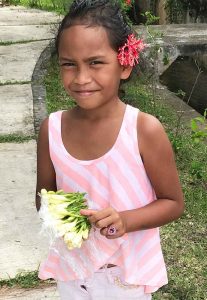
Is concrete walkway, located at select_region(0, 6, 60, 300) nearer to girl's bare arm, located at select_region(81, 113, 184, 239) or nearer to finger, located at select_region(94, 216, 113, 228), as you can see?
girl's bare arm, located at select_region(81, 113, 184, 239)

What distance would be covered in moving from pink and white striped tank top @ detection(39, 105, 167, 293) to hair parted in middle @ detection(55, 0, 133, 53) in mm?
230

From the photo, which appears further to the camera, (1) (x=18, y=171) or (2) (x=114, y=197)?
(1) (x=18, y=171)

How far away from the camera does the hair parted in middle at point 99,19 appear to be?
5.68ft

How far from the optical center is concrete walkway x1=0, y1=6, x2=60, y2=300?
2.97 meters

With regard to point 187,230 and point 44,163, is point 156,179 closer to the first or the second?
point 44,163

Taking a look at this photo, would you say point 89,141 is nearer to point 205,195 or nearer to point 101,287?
point 101,287

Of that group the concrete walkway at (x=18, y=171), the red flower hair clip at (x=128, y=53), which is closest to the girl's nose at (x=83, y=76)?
the red flower hair clip at (x=128, y=53)

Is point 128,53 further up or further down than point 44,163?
further up

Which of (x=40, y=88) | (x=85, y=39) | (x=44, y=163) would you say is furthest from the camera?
(x=40, y=88)

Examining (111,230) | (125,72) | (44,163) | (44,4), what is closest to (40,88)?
(44,163)

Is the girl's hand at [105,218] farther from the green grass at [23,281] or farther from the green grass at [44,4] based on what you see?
the green grass at [44,4]

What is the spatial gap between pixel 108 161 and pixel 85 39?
38 cm

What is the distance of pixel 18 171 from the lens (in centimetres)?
406

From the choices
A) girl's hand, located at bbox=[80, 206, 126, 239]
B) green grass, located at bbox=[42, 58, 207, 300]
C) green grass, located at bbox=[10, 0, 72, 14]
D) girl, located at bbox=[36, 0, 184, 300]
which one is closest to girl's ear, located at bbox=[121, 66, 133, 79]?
girl, located at bbox=[36, 0, 184, 300]
